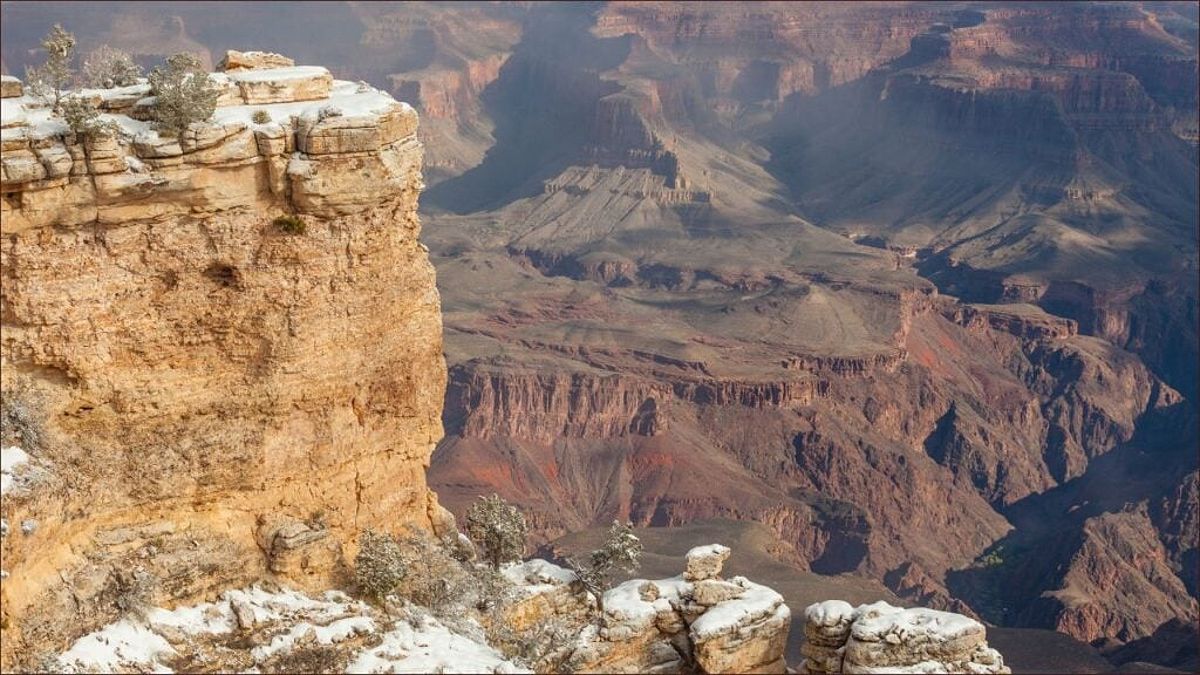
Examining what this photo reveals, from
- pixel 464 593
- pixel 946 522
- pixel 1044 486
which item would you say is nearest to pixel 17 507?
pixel 464 593

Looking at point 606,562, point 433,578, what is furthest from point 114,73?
point 606,562

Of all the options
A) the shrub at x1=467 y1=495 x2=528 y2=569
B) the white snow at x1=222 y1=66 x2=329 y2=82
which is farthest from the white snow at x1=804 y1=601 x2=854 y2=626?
the white snow at x1=222 y1=66 x2=329 y2=82

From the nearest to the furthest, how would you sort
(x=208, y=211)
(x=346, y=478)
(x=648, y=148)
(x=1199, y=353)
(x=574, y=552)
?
(x=208, y=211)
(x=346, y=478)
(x=574, y=552)
(x=1199, y=353)
(x=648, y=148)

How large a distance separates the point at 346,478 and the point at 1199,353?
133 metres

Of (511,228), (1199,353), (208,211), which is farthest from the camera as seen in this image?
(511,228)

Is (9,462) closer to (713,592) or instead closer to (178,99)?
(178,99)

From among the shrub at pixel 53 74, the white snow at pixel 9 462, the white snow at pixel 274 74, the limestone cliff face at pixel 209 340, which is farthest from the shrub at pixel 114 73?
the white snow at pixel 9 462

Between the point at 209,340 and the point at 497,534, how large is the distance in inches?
379

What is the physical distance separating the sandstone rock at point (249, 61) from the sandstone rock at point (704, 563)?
15392 millimetres

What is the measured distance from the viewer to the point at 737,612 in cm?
3416

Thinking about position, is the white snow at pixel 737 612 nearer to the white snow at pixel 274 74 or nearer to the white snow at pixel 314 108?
the white snow at pixel 314 108

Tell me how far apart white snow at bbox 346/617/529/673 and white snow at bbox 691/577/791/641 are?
5.01m

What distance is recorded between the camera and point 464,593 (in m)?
34.4

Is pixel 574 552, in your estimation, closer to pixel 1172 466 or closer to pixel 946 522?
pixel 946 522
